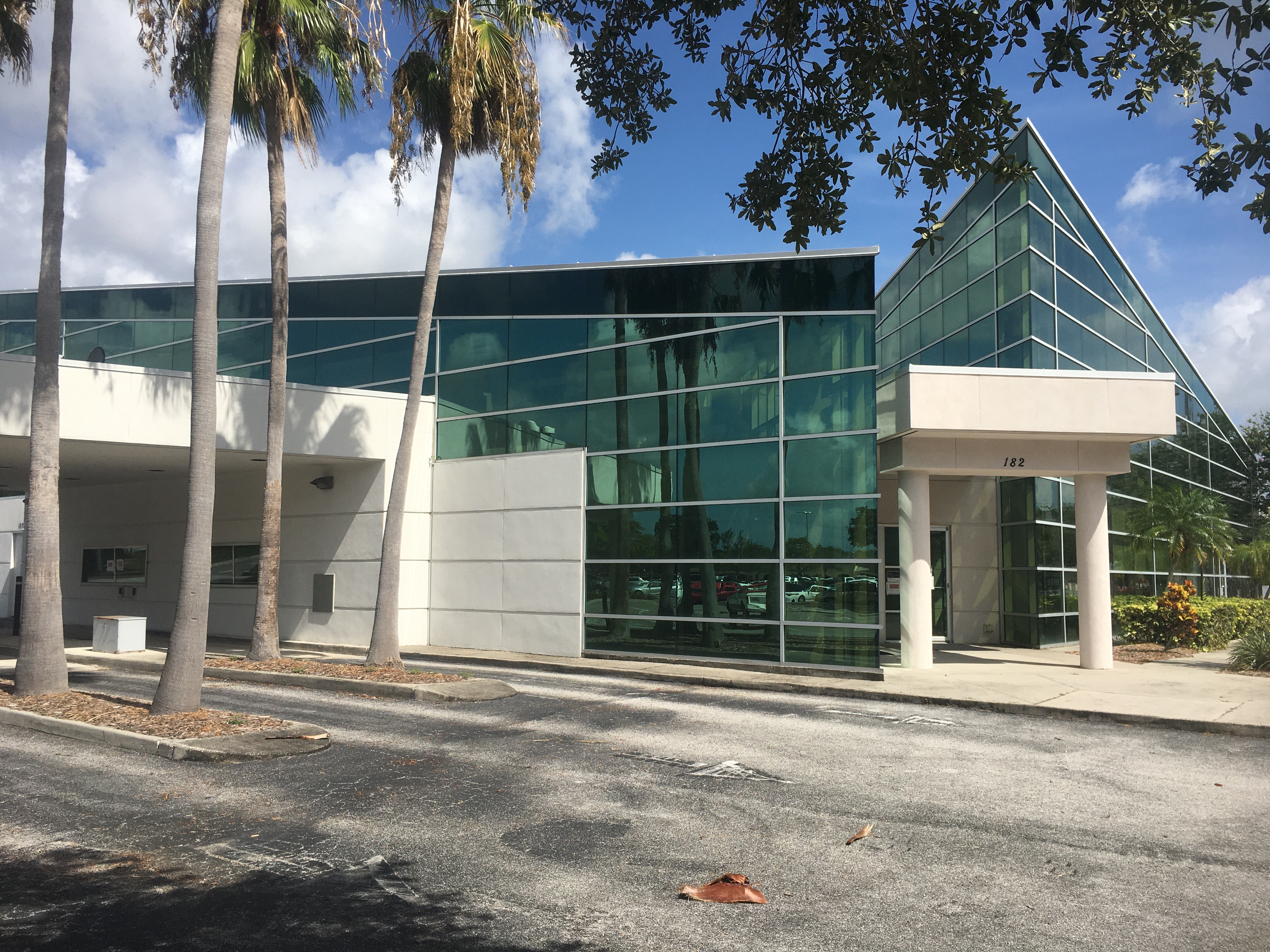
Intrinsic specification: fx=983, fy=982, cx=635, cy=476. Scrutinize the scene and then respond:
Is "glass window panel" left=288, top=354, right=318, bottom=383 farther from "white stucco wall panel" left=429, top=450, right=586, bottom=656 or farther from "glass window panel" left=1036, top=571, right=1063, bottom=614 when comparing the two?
"glass window panel" left=1036, top=571, right=1063, bottom=614

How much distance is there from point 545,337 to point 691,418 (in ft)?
14.0

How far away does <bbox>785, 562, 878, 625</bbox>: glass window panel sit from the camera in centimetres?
1692

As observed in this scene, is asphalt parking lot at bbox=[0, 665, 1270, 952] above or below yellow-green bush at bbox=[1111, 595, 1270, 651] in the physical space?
below

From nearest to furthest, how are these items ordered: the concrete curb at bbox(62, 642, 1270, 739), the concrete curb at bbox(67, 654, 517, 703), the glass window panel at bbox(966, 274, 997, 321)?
the concrete curb at bbox(62, 642, 1270, 739), the concrete curb at bbox(67, 654, 517, 703), the glass window panel at bbox(966, 274, 997, 321)

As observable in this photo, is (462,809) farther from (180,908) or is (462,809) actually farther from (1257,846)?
(1257,846)

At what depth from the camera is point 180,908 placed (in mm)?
5344

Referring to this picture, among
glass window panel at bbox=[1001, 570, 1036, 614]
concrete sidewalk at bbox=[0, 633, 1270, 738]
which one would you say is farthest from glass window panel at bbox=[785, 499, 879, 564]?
glass window panel at bbox=[1001, 570, 1036, 614]

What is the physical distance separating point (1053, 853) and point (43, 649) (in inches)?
471

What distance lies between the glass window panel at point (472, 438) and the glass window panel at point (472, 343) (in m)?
1.30

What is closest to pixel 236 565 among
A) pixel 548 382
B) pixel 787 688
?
pixel 548 382

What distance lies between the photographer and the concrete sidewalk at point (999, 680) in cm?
1321

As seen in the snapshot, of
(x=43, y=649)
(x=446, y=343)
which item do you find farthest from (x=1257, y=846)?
(x=446, y=343)

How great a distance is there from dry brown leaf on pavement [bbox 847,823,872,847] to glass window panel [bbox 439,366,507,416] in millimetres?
15568

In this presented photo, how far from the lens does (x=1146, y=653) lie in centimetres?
2181
